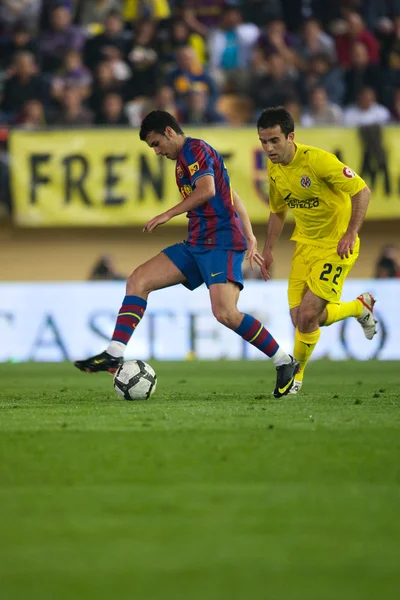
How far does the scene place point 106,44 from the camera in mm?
15773

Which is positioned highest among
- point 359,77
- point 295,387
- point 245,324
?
point 359,77

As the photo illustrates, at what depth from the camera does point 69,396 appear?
785 cm

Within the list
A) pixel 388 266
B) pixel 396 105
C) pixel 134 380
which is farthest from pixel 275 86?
pixel 134 380

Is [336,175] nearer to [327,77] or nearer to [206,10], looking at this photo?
[327,77]

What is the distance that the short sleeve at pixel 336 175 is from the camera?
7.30 m

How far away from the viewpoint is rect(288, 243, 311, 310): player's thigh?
7824mm

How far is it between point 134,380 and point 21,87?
911 cm

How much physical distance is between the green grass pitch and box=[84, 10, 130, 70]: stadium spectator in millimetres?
9606

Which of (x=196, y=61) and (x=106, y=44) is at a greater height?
(x=106, y=44)

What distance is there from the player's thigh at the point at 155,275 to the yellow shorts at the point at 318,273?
959mm

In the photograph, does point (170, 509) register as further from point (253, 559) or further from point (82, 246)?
point (82, 246)

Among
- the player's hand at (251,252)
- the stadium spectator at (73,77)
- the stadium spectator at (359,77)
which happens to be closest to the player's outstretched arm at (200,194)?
the player's hand at (251,252)

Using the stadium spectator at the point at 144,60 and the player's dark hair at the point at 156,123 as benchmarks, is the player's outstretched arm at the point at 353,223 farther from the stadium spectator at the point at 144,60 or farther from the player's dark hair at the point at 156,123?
the stadium spectator at the point at 144,60

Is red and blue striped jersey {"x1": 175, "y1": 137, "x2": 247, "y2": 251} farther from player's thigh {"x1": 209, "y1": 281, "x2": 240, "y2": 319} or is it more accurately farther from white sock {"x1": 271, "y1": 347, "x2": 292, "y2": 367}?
white sock {"x1": 271, "y1": 347, "x2": 292, "y2": 367}
